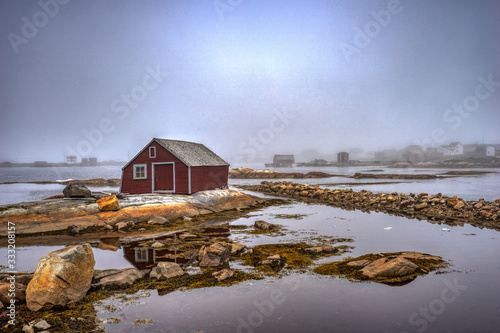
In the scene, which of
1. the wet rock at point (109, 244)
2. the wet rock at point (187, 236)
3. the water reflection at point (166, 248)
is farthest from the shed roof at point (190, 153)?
the wet rock at point (187, 236)

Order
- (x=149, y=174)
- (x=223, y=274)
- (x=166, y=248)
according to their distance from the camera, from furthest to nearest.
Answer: (x=149, y=174) → (x=166, y=248) → (x=223, y=274)

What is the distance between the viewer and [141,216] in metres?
18.8

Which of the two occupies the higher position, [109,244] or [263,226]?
[263,226]

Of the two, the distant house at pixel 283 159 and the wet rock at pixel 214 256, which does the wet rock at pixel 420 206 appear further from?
the distant house at pixel 283 159

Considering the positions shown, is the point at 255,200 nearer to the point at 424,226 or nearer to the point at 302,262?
the point at 424,226

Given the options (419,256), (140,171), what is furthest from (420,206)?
(140,171)

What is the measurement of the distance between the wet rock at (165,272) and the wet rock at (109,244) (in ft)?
→ 15.3

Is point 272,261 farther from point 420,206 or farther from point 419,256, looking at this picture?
point 420,206

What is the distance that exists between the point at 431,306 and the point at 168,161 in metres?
21.2

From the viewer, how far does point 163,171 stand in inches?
982

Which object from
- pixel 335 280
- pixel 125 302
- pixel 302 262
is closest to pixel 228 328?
pixel 125 302

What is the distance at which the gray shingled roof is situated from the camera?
24.7 metres

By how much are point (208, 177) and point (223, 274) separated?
716 inches

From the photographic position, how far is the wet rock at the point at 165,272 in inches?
355
